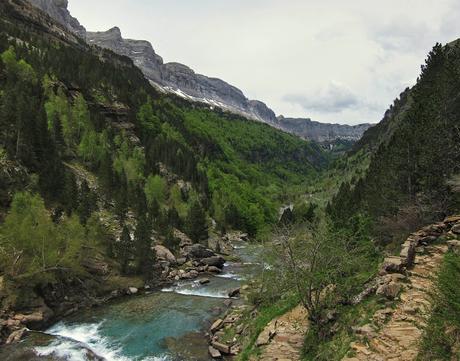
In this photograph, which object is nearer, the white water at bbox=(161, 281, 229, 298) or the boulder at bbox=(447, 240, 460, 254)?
the boulder at bbox=(447, 240, 460, 254)

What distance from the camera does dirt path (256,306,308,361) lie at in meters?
23.7

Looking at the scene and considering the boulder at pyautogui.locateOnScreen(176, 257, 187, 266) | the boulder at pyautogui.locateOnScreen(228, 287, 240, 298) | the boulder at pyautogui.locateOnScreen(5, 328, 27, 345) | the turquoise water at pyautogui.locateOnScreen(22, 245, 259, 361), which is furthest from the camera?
the boulder at pyautogui.locateOnScreen(176, 257, 187, 266)

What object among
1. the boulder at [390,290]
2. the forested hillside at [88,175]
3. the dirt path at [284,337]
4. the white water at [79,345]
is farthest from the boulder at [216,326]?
the boulder at [390,290]

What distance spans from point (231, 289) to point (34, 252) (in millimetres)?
24358

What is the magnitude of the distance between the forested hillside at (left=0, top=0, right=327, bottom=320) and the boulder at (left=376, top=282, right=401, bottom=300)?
18740 mm

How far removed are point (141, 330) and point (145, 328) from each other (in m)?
0.62

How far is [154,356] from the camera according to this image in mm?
29750

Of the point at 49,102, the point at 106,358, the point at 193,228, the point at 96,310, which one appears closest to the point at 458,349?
the point at 106,358

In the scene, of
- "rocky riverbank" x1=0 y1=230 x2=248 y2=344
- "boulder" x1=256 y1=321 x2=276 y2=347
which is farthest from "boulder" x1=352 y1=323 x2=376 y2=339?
"rocky riverbank" x1=0 y1=230 x2=248 y2=344

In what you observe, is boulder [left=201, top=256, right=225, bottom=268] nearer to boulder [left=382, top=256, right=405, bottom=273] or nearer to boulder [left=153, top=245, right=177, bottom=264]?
boulder [left=153, top=245, right=177, bottom=264]

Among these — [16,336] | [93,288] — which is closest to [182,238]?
[93,288]

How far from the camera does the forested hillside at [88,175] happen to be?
4081cm

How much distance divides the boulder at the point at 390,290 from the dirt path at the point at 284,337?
631 cm

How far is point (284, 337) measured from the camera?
25.2 metres
